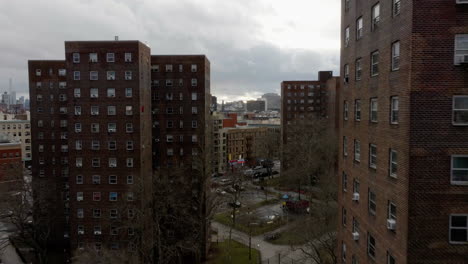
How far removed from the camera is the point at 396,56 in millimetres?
15062

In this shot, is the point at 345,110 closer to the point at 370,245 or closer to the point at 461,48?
the point at 370,245

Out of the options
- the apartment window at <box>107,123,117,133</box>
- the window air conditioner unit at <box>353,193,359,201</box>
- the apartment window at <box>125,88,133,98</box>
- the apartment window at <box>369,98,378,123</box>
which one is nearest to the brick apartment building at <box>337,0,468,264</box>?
the apartment window at <box>369,98,378,123</box>

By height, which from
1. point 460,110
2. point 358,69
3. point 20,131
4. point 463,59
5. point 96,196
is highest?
point 358,69

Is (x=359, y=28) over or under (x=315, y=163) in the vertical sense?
over

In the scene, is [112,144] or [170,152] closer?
[112,144]

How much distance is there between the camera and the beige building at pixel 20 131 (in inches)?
4060

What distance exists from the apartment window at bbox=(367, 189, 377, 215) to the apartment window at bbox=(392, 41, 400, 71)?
22.0 feet

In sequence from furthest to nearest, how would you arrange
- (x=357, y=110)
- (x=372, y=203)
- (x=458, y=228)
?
(x=357, y=110)
(x=372, y=203)
(x=458, y=228)

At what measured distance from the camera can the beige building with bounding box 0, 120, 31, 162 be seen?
103 metres

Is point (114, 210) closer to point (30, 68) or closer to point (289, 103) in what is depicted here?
point (30, 68)

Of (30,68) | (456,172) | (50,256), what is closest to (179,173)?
(50,256)

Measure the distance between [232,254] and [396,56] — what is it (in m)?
36.6

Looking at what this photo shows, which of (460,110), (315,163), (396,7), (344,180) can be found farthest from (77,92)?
(315,163)

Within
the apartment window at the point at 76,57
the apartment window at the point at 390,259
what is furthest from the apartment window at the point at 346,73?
the apartment window at the point at 76,57
